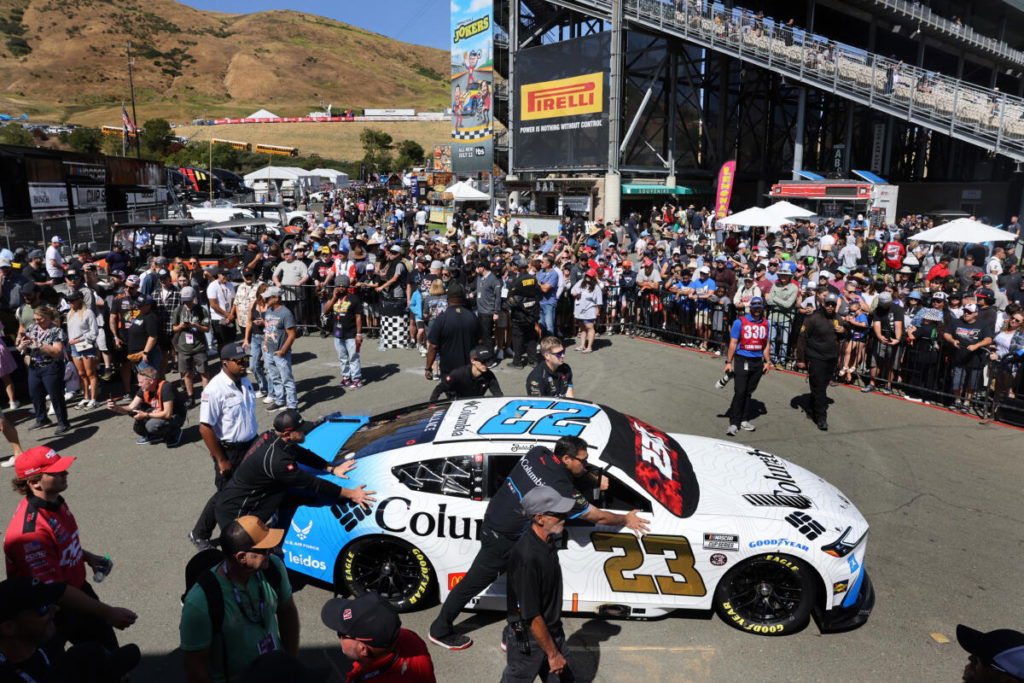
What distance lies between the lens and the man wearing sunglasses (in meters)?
6.06

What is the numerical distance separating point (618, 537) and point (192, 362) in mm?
7311

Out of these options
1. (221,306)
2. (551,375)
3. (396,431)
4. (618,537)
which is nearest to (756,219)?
(551,375)

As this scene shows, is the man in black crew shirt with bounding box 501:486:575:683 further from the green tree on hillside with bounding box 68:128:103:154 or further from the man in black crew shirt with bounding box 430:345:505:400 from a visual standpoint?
the green tree on hillside with bounding box 68:128:103:154

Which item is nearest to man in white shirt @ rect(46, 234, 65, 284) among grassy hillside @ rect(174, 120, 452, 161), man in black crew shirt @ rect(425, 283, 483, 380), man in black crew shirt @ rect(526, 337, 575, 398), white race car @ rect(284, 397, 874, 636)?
man in black crew shirt @ rect(425, 283, 483, 380)

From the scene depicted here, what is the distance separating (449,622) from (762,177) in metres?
44.0

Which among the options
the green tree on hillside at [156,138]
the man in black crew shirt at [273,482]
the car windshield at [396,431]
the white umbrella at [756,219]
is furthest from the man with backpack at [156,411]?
the green tree on hillside at [156,138]

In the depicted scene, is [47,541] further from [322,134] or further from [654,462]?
[322,134]

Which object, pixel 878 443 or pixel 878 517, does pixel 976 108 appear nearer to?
pixel 878 443

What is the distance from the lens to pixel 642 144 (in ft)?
120

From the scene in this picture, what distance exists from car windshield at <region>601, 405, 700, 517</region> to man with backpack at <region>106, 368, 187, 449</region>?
5582mm

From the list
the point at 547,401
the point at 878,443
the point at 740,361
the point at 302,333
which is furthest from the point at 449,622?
the point at 302,333

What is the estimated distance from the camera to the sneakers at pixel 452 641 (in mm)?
4762

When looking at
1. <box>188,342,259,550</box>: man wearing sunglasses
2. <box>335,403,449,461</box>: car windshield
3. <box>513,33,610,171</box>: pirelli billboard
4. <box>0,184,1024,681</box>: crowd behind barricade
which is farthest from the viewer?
<box>513,33,610,171</box>: pirelli billboard

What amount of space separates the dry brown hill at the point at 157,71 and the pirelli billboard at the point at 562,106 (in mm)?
104060
